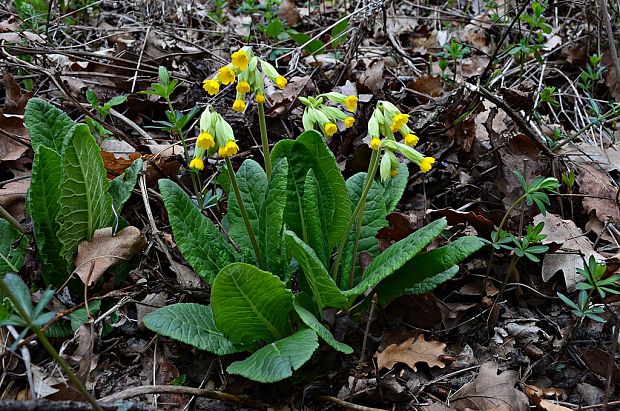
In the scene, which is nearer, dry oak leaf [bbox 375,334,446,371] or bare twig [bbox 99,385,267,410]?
bare twig [bbox 99,385,267,410]

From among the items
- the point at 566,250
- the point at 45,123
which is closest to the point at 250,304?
the point at 45,123

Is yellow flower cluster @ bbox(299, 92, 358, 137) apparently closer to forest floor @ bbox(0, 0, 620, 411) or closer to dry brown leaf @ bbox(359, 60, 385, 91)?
forest floor @ bbox(0, 0, 620, 411)

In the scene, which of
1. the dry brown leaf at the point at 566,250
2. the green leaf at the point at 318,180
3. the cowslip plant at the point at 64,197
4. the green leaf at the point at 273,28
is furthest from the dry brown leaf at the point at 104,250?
the green leaf at the point at 273,28

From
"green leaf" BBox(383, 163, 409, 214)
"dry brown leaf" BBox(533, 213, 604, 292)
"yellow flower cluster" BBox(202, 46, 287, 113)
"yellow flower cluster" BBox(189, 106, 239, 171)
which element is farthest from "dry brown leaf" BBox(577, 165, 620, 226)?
"yellow flower cluster" BBox(189, 106, 239, 171)

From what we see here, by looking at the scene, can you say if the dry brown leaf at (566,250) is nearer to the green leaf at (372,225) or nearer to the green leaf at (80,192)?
the green leaf at (372,225)

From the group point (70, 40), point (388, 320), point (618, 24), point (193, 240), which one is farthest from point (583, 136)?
point (70, 40)

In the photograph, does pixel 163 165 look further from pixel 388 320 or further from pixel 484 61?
pixel 484 61

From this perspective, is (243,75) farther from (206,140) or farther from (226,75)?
(206,140)
